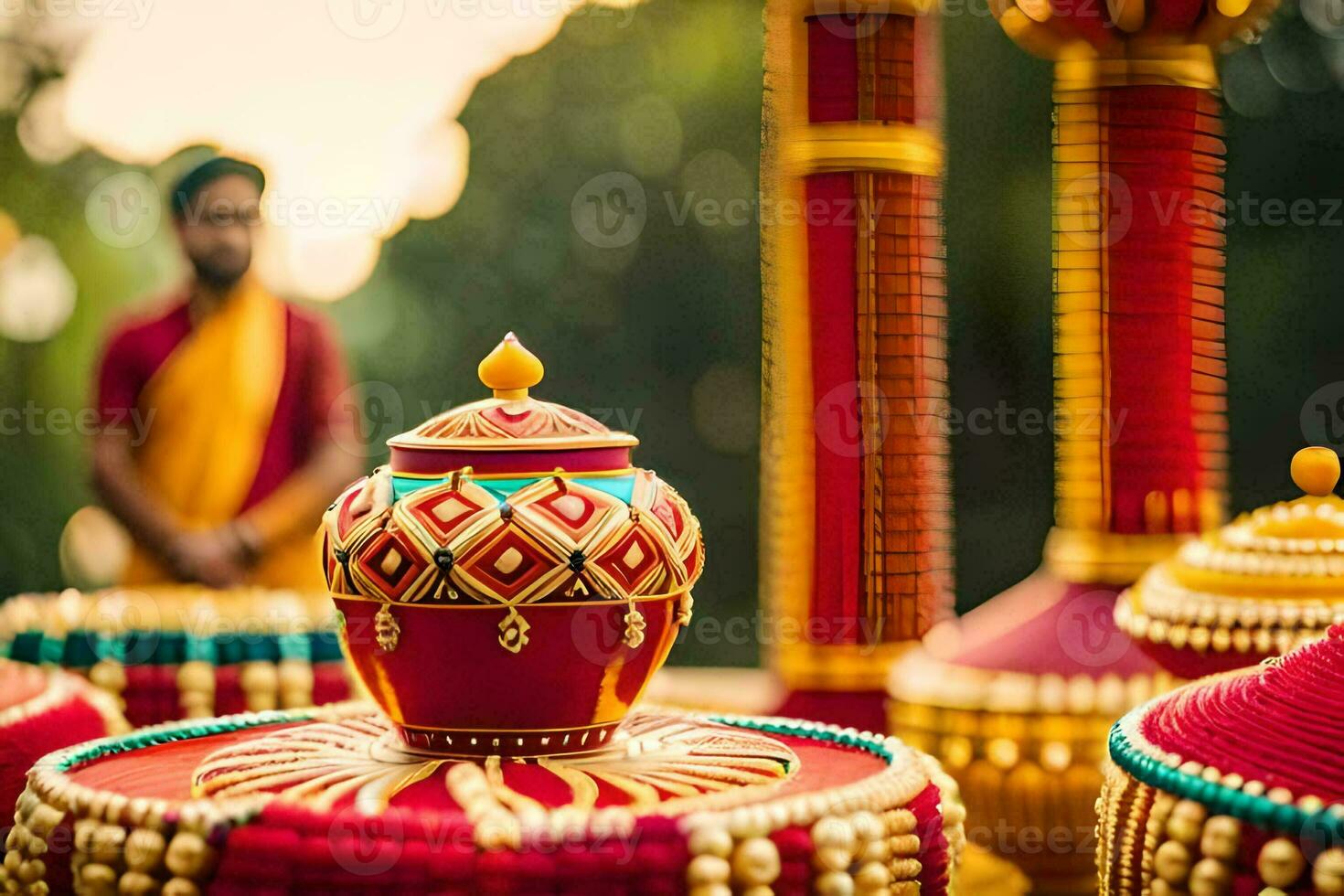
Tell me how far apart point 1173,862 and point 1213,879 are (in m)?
0.05

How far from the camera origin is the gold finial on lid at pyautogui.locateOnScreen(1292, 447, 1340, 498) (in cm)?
243

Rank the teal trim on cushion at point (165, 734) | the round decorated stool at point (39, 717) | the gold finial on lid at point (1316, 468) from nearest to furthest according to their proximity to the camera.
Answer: the teal trim on cushion at point (165, 734) < the round decorated stool at point (39, 717) < the gold finial on lid at point (1316, 468)

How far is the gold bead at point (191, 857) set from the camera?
1704 mm

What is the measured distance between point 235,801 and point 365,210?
2.87m

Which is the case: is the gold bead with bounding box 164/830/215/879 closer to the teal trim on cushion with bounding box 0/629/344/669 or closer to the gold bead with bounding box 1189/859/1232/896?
the gold bead with bounding box 1189/859/1232/896

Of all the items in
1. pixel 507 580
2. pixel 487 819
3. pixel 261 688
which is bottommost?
pixel 261 688

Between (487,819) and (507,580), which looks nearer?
(487,819)

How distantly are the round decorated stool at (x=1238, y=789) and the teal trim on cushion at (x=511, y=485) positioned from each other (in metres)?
0.53

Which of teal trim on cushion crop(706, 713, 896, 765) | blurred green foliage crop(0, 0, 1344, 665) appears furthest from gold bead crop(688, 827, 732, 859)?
blurred green foliage crop(0, 0, 1344, 665)

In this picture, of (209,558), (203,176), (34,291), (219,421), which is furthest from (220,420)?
(34,291)

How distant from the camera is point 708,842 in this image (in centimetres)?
168

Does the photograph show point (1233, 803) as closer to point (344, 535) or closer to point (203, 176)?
point (344, 535)

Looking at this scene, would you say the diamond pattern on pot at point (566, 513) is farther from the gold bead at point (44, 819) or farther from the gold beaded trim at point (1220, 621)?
the gold beaded trim at point (1220, 621)

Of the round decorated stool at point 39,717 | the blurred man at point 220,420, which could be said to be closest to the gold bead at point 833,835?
the round decorated stool at point 39,717
